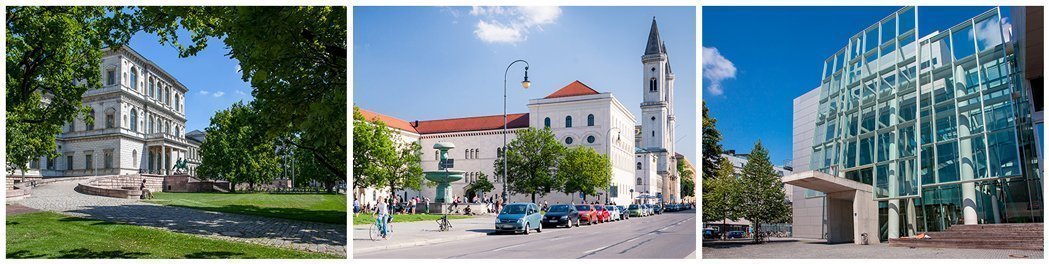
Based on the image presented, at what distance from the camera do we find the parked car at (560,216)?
78.5 ft

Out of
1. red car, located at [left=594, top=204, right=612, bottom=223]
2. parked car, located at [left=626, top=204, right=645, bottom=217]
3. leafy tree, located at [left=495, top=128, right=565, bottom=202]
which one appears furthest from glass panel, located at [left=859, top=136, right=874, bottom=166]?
parked car, located at [left=626, top=204, right=645, bottom=217]

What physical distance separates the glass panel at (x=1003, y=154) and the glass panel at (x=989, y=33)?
2262 millimetres

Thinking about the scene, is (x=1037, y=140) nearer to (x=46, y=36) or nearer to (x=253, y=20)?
(x=253, y=20)

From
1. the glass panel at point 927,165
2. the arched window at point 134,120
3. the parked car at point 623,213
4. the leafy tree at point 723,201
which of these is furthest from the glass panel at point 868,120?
the arched window at point 134,120

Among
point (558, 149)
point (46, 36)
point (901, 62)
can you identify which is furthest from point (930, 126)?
point (46, 36)

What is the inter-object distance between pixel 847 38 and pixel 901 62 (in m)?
1.89

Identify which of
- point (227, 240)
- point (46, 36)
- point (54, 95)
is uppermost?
point (46, 36)

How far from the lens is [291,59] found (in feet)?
44.1

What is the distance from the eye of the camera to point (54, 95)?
60.4 feet

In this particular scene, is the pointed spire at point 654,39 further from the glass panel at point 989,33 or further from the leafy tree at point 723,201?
the leafy tree at point 723,201

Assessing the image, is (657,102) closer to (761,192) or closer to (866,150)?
(761,192)

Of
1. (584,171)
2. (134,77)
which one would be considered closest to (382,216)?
(134,77)

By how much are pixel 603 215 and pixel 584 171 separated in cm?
680

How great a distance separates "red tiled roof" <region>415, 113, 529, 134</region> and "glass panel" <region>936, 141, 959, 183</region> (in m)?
10.5
